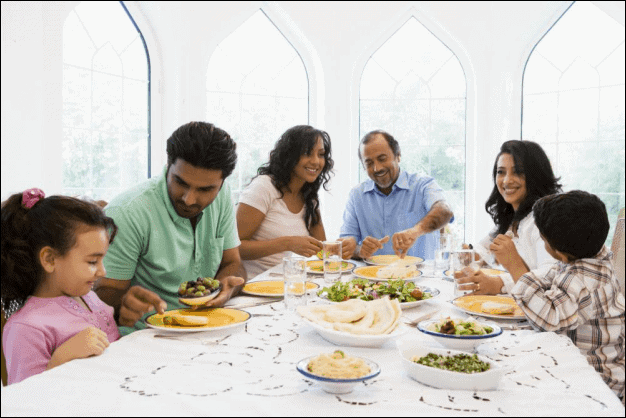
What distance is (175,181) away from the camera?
1926 mm

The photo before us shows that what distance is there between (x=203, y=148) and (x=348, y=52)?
3.59 m

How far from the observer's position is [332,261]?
7.22 ft

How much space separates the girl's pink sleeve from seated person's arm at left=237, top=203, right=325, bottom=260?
4.68 ft

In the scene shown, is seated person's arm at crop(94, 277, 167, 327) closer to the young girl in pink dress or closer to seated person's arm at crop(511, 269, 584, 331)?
the young girl in pink dress

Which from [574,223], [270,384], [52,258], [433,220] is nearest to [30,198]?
[52,258]

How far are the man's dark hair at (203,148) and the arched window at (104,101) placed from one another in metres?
2.14

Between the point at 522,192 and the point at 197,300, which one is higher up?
the point at 522,192

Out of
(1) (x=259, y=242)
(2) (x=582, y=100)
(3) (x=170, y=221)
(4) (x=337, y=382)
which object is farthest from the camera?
(2) (x=582, y=100)

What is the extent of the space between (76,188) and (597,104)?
447cm

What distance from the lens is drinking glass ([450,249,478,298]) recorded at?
189 cm

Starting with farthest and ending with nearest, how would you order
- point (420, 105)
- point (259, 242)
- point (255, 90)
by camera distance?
point (420, 105) < point (255, 90) < point (259, 242)

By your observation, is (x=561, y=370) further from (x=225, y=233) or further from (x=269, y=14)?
(x=269, y=14)

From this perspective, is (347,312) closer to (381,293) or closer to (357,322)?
(357,322)

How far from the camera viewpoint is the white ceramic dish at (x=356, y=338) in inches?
53.6
